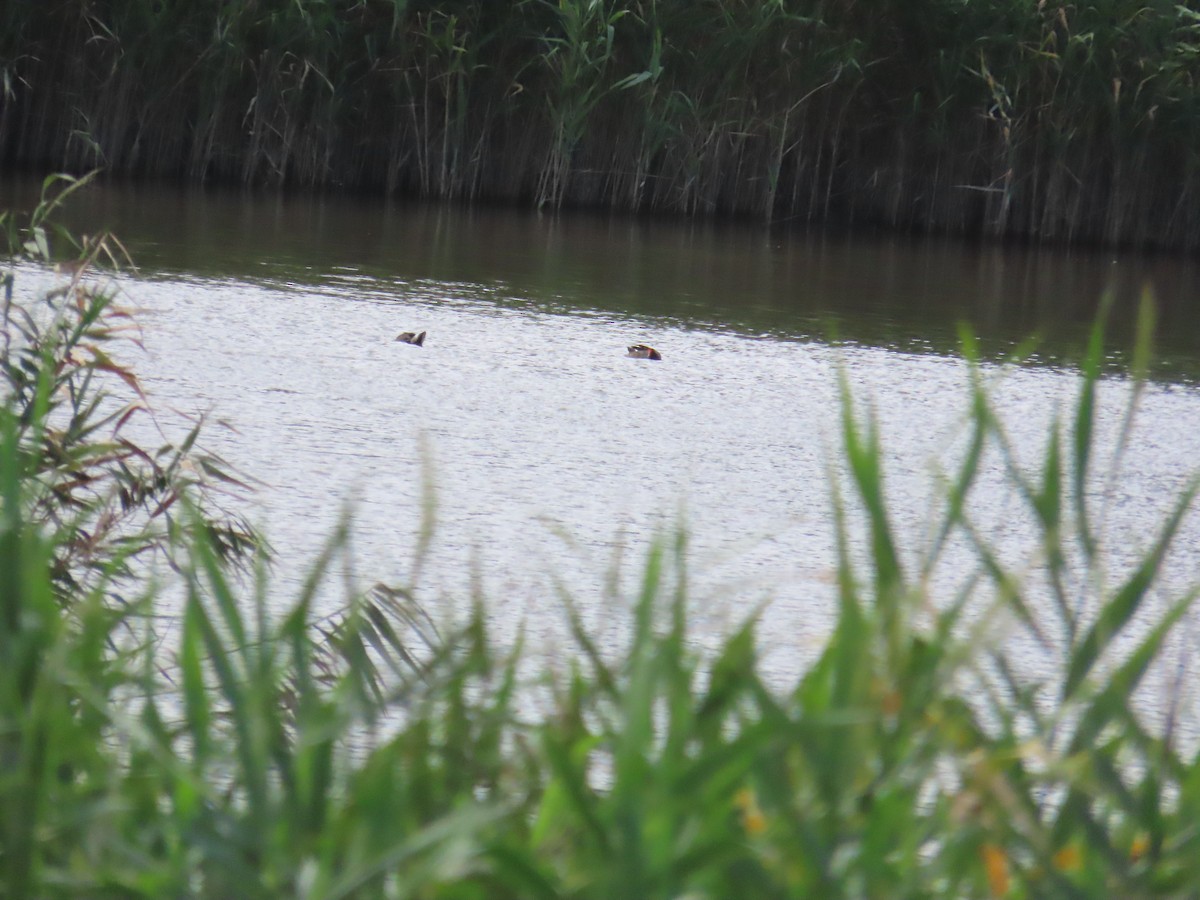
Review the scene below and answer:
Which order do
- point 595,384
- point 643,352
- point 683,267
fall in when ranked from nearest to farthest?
point 595,384 < point 643,352 < point 683,267

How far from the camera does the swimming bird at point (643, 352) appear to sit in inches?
201

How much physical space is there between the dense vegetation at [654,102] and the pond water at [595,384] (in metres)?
0.67

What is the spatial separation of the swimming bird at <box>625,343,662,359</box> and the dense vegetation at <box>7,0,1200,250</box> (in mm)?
3332

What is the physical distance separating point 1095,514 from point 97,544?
86.2 inches

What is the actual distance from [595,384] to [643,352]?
17.3 inches

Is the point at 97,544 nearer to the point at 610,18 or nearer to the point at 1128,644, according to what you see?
the point at 1128,644

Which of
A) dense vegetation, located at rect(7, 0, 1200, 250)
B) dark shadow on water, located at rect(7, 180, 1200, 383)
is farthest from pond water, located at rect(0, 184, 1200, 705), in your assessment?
dense vegetation, located at rect(7, 0, 1200, 250)

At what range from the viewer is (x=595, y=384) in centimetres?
471

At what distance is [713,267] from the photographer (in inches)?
281

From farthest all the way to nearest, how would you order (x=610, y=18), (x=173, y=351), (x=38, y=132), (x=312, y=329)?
1. (x=38, y=132)
2. (x=610, y=18)
3. (x=312, y=329)
4. (x=173, y=351)

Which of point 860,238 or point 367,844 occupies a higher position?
point 860,238

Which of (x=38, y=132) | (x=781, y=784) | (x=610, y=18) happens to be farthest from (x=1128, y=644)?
(x=38, y=132)

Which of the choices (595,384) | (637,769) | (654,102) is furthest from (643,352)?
(637,769)

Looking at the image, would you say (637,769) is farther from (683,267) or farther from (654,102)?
(654,102)
